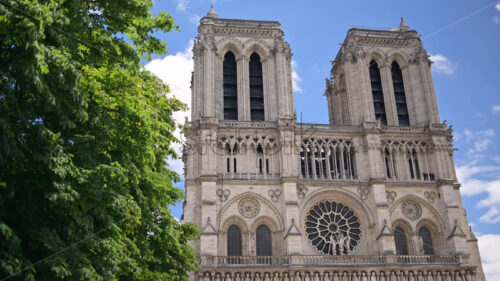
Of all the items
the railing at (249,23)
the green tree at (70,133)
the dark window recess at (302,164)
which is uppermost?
the railing at (249,23)

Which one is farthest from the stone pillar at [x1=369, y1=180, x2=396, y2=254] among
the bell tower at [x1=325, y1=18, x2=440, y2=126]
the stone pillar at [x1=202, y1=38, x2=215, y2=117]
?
the stone pillar at [x1=202, y1=38, x2=215, y2=117]

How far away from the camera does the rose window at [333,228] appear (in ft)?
116

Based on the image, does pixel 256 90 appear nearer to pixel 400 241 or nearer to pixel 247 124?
pixel 247 124

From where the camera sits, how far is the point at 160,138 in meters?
15.4

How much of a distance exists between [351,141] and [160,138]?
82.5ft

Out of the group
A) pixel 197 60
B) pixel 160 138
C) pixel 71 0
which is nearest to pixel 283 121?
pixel 197 60

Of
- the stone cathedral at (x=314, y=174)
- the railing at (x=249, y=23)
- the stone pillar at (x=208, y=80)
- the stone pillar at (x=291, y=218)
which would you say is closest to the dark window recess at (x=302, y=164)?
the stone cathedral at (x=314, y=174)

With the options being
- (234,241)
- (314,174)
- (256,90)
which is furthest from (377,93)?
(234,241)

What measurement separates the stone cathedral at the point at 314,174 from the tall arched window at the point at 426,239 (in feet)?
0.29

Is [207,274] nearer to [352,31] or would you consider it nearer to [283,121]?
[283,121]

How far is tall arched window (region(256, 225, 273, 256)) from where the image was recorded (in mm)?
34594

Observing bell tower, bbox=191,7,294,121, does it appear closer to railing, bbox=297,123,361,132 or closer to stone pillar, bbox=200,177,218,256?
railing, bbox=297,123,361,132

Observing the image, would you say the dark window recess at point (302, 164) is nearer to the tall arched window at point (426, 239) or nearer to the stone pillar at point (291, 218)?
the stone pillar at point (291, 218)

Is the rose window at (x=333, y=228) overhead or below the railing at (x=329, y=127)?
below
